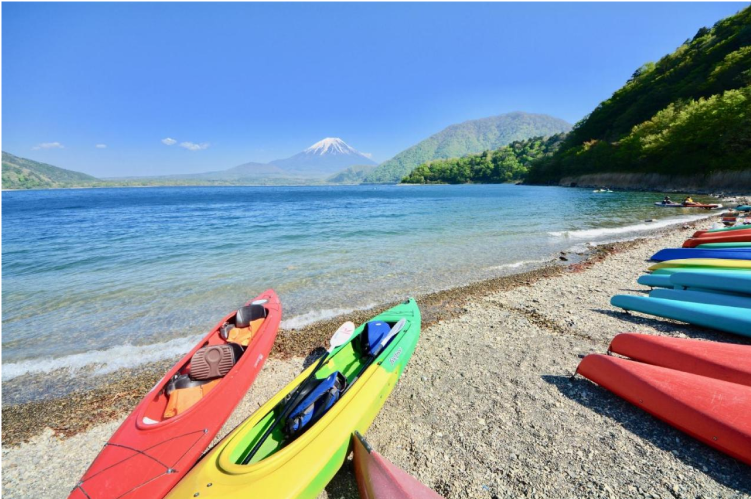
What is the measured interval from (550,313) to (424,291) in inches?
156

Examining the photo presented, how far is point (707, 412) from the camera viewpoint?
137 inches

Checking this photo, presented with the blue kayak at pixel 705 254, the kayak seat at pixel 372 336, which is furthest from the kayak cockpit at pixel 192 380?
the blue kayak at pixel 705 254

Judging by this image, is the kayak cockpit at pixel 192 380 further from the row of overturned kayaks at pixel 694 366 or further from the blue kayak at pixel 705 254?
the blue kayak at pixel 705 254

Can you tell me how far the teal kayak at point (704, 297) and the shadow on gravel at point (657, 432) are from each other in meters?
4.43

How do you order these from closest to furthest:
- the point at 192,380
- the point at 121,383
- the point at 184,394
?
1. the point at 184,394
2. the point at 192,380
3. the point at 121,383

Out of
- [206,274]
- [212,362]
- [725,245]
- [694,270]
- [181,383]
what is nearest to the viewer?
[181,383]

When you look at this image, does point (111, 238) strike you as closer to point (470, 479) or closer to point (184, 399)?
point (184, 399)

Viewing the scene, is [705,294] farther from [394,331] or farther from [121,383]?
[121,383]

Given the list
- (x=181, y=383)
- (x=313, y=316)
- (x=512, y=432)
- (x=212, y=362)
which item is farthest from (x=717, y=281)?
(x=181, y=383)

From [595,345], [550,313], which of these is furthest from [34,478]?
[550,313]

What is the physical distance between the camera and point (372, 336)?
5898 millimetres

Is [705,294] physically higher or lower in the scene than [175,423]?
higher

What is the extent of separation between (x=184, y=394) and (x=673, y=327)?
386 inches

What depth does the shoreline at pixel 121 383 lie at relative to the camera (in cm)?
511
